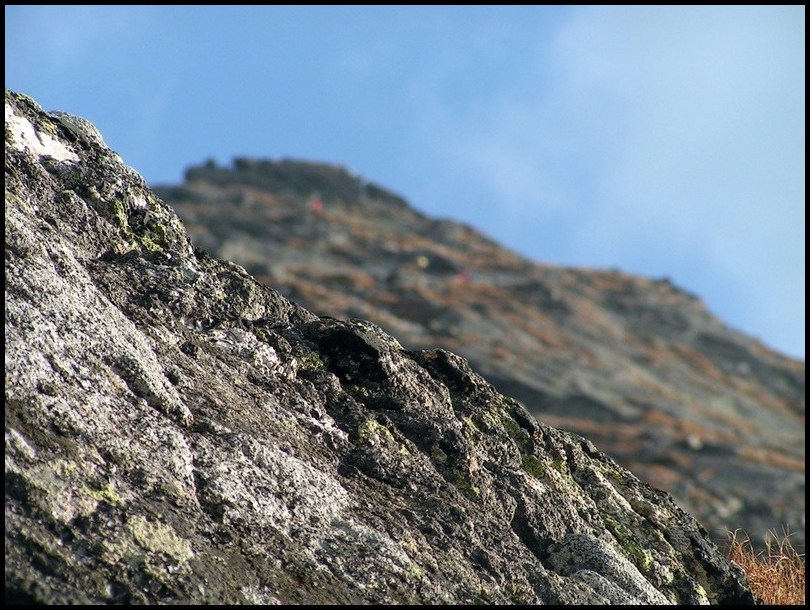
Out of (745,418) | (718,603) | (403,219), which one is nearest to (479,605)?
(718,603)

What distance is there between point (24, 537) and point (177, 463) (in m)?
0.96

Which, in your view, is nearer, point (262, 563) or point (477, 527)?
point (262, 563)

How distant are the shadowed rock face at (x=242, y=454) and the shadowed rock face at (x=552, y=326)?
48681mm

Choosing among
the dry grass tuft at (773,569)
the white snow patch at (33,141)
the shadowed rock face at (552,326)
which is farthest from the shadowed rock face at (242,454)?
the shadowed rock face at (552,326)

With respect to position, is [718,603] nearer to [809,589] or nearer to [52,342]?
[809,589]

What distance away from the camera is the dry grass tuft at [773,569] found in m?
7.52

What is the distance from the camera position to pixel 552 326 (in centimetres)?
10238

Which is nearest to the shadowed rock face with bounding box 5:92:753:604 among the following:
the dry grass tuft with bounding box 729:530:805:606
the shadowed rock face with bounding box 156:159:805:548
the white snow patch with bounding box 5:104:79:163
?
the white snow patch with bounding box 5:104:79:163

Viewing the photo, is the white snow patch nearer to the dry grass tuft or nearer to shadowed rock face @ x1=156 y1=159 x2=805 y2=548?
the dry grass tuft

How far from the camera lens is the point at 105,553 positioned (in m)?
4.96

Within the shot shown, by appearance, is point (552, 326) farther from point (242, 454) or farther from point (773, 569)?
point (242, 454)

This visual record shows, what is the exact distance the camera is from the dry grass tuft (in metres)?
7.52

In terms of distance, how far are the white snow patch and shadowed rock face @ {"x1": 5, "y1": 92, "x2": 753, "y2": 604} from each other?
19 mm

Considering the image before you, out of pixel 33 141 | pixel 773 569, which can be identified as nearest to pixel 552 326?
pixel 773 569
